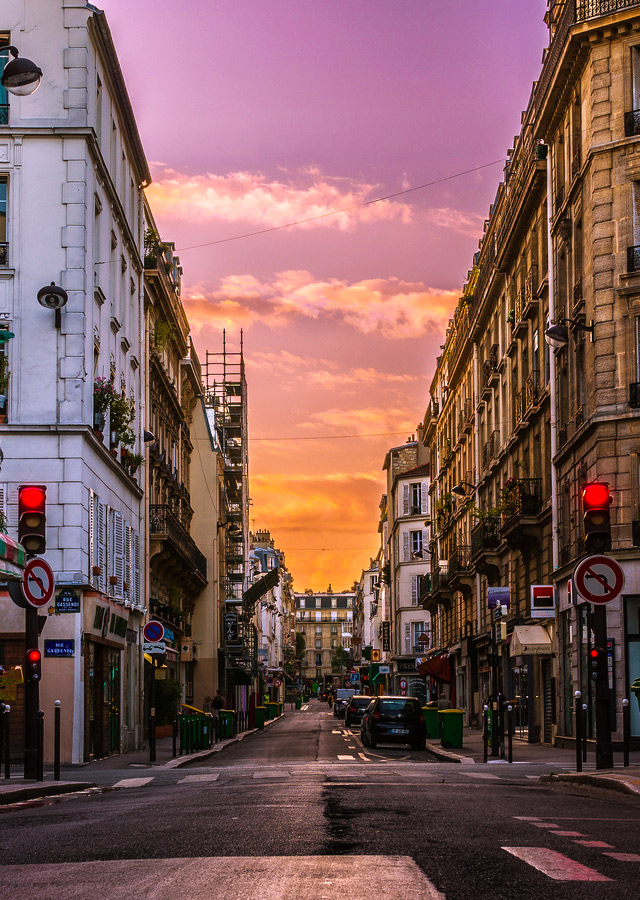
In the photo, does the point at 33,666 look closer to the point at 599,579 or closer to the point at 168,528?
the point at 599,579

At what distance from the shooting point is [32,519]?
17.1 m

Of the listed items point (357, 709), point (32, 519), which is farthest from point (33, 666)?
point (357, 709)

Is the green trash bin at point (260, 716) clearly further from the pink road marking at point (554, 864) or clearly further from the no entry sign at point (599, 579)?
the pink road marking at point (554, 864)

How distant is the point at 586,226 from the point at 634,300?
250 centimetres

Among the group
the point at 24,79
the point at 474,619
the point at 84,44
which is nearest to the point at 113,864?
the point at 24,79

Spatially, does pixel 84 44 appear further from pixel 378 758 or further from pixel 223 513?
pixel 223 513

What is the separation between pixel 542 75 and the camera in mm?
36094

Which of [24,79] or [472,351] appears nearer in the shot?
[24,79]

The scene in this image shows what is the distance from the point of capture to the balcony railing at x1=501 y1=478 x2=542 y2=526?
119 feet

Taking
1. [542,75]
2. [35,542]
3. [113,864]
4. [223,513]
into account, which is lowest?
[113,864]

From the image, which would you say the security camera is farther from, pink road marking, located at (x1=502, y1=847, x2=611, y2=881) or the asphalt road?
pink road marking, located at (x1=502, y1=847, x2=611, y2=881)

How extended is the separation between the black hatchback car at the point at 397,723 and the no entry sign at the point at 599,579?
1802 cm

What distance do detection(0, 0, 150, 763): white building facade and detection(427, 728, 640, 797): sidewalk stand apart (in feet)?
27.1

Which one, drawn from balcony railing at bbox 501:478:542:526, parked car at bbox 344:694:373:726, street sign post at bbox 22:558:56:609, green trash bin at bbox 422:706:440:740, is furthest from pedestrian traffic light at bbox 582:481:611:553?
parked car at bbox 344:694:373:726
